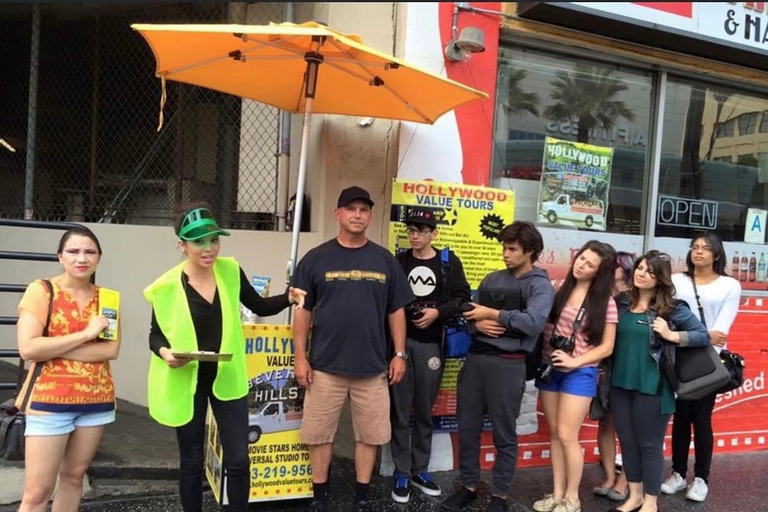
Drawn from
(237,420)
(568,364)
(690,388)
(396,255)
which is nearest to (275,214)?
(396,255)

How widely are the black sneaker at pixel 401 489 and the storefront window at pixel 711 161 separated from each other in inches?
133

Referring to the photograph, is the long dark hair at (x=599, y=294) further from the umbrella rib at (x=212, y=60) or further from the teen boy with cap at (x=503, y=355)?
the umbrella rib at (x=212, y=60)

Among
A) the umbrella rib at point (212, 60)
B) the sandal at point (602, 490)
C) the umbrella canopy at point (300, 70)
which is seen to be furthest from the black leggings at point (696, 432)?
the umbrella rib at point (212, 60)

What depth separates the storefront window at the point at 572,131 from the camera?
5.00 meters

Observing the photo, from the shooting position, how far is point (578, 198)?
5125 mm

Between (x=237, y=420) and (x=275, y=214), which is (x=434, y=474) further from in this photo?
(x=275, y=214)

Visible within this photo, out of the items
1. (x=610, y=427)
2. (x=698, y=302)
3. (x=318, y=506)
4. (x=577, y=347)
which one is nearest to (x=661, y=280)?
(x=577, y=347)

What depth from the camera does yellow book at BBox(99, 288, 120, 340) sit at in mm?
2803

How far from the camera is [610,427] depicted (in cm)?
420

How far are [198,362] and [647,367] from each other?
106 inches

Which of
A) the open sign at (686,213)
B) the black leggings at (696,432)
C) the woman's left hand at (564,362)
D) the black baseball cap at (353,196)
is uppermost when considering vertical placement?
the open sign at (686,213)

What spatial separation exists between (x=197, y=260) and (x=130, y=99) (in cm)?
379

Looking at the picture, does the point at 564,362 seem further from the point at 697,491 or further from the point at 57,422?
the point at 57,422

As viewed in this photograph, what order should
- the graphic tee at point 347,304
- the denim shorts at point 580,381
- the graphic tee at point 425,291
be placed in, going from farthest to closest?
the graphic tee at point 425,291 → the denim shorts at point 580,381 → the graphic tee at point 347,304
